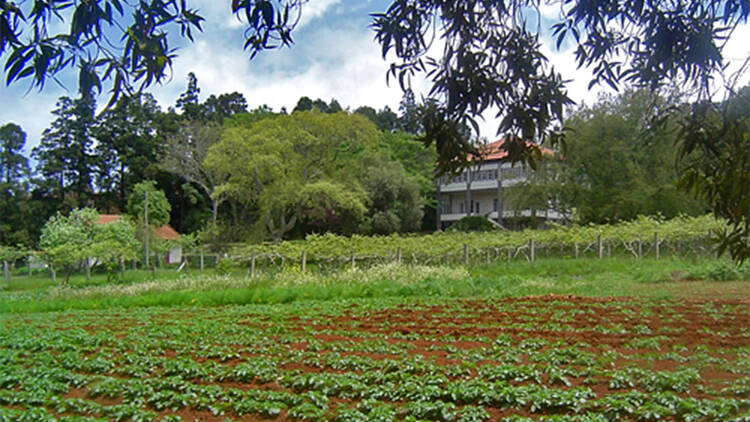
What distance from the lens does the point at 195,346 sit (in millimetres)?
7000

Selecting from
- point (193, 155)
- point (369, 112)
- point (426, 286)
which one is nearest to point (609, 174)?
point (426, 286)

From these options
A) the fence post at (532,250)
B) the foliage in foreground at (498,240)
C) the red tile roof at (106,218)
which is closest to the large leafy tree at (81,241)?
the red tile roof at (106,218)

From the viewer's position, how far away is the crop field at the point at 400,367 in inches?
Answer: 167

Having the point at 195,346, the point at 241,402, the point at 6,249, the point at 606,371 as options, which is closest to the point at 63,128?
the point at 6,249

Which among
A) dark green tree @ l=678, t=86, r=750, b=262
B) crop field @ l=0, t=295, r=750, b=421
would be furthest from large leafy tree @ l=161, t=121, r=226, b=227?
dark green tree @ l=678, t=86, r=750, b=262

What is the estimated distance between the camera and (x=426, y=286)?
13398mm

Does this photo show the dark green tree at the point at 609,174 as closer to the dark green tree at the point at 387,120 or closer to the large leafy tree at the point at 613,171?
the large leafy tree at the point at 613,171

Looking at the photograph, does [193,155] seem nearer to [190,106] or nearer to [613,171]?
[190,106]

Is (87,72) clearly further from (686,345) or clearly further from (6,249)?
(6,249)

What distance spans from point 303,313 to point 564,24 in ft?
26.5

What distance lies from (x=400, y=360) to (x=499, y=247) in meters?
16.1

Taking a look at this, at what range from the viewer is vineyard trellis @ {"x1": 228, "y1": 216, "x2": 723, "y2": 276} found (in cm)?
1886

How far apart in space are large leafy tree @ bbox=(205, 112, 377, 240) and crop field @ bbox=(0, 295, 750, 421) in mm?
18205

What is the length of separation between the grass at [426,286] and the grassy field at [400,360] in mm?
346
